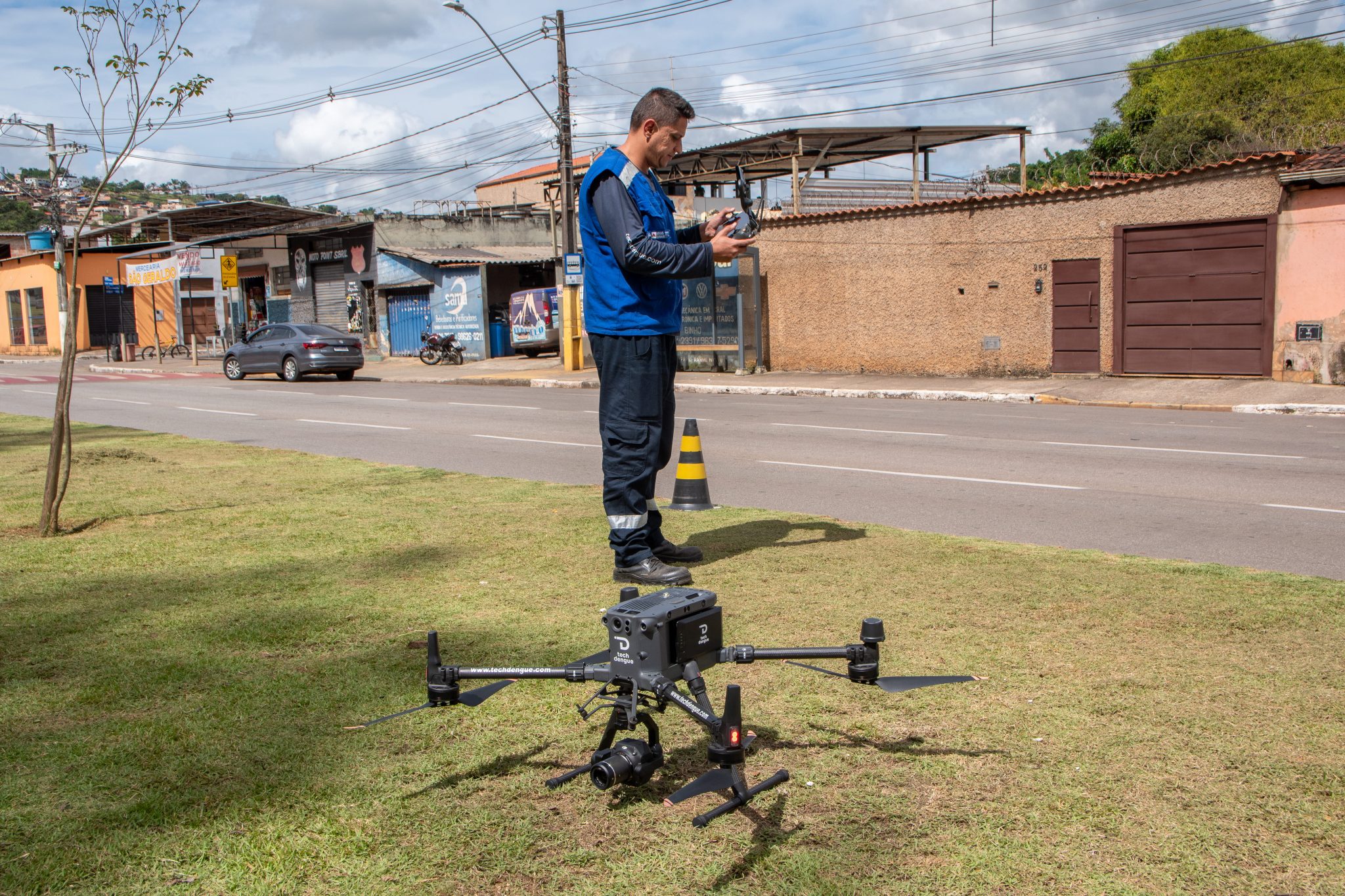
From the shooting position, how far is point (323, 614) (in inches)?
181

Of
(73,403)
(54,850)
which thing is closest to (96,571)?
(54,850)

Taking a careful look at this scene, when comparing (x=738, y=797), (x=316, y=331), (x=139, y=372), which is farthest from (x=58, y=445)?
(x=139, y=372)

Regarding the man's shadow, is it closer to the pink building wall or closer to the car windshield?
the pink building wall

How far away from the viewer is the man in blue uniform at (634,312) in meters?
4.68

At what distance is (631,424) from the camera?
15.9 ft

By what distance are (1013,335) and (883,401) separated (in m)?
3.89

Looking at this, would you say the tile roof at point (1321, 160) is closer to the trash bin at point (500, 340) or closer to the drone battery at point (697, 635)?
the drone battery at point (697, 635)

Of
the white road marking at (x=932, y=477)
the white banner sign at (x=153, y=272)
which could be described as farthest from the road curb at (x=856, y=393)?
the white banner sign at (x=153, y=272)

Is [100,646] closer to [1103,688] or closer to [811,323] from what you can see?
[1103,688]

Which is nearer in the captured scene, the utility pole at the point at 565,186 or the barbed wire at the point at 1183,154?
the barbed wire at the point at 1183,154

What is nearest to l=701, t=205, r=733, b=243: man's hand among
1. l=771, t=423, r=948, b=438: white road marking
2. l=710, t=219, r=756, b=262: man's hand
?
l=710, t=219, r=756, b=262: man's hand

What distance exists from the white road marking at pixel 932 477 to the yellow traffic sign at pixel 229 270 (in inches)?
1141

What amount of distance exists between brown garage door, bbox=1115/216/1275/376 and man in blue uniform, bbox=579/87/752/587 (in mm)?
15840

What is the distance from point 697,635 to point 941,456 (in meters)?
8.20
